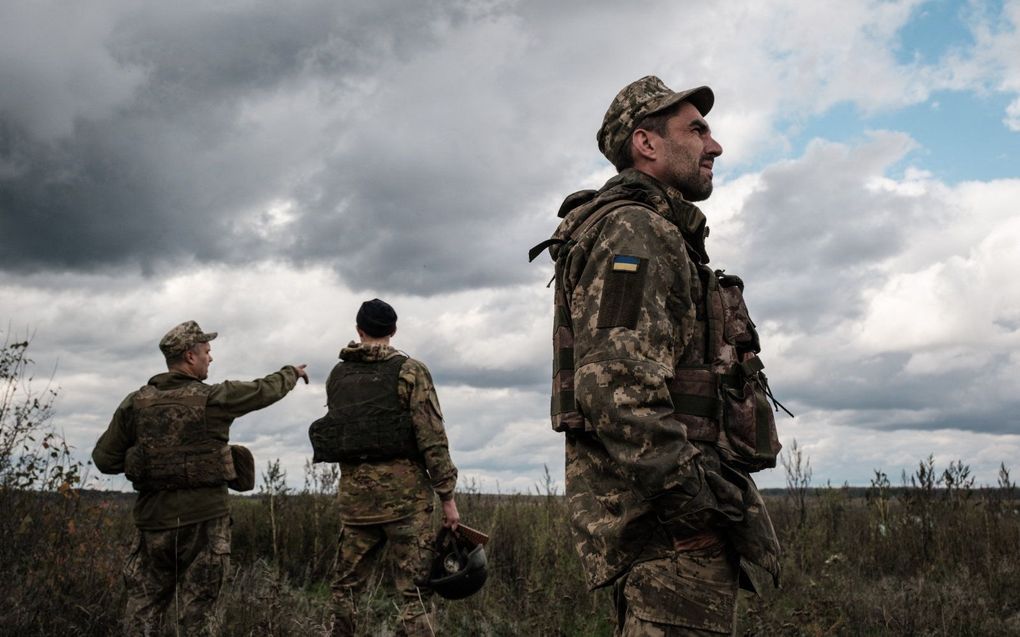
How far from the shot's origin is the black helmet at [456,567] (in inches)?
225

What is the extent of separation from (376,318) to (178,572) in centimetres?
239

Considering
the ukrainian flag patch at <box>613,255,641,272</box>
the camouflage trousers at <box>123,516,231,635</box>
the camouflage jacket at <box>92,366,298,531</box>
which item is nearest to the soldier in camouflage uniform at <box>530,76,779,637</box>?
the ukrainian flag patch at <box>613,255,641,272</box>

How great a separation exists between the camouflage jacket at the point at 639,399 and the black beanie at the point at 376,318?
3306 mm

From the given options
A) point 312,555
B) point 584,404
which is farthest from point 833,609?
point 312,555

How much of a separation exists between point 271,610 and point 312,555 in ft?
14.8

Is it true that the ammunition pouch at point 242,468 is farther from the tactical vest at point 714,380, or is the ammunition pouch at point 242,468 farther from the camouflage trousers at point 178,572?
the tactical vest at point 714,380

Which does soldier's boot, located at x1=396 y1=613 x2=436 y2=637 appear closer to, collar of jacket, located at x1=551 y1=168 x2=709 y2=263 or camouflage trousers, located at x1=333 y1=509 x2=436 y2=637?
camouflage trousers, located at x1=333 y1=509 x2=436 y2=637

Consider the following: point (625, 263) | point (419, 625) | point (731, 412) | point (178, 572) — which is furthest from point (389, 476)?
point (625, 263)

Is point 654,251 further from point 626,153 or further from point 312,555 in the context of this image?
point 312,555

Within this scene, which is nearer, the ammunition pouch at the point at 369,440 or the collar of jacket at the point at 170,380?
the ammunition pouch at the point at 369,440

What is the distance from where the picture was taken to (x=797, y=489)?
947cm

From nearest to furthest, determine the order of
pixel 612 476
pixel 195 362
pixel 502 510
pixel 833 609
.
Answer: pixel 612 476
pixel 833 609
pixel 195 362
pixel 502 510

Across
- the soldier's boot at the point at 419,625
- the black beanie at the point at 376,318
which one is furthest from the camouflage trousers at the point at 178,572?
the black beanie at the point at 376,318

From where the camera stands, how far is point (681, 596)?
265 cm
